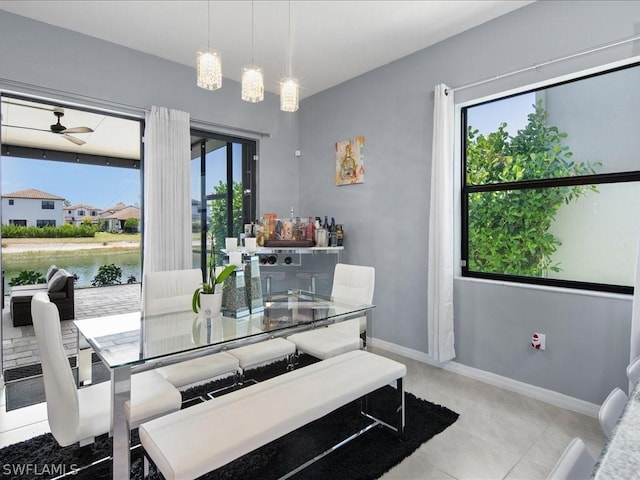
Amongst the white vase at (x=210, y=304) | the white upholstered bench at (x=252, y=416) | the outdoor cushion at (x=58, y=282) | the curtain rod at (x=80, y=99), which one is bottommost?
the white upholstered bench at (x=252, y=416)

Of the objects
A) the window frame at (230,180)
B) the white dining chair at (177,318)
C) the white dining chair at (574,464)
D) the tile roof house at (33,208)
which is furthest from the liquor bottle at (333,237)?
the tile roof house at (33,208)

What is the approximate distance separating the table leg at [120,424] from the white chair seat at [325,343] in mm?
1214

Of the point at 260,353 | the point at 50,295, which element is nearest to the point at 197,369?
the point at 260,353

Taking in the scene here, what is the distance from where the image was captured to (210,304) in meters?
2.02

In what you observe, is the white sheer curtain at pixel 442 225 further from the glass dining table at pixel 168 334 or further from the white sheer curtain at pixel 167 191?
the white sheer curtain at pixel 167 191

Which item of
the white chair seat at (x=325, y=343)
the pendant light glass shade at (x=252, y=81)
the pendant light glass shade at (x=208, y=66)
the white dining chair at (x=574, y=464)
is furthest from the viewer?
the white chair seat at (x=325, y=343)

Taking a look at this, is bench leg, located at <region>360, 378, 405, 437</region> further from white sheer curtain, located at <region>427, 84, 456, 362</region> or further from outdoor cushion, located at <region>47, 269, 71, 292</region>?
outdoor cushion, located at <region>47, 269, 71, 292</region>

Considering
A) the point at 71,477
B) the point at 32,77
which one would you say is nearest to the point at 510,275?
the point at 71,477

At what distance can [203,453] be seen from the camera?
4.15 feet

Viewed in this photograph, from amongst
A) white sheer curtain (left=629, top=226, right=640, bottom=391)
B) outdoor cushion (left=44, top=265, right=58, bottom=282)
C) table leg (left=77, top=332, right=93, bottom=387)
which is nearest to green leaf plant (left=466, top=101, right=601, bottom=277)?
white sheer curtain (left=629, top=226, right=640, bottom=391)

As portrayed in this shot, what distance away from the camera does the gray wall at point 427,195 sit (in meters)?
2.34

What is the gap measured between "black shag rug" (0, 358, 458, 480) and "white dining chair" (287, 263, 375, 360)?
445mm

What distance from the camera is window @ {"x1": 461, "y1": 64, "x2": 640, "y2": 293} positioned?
7.67ft

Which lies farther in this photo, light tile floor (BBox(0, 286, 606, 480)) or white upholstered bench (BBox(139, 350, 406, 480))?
light tile floor (BBox(0, 286, 606, 480))
